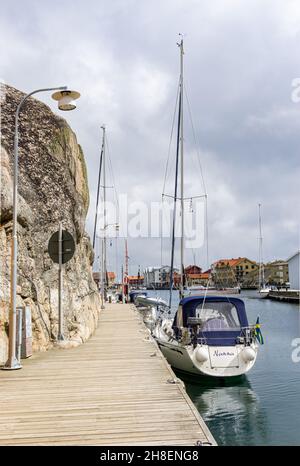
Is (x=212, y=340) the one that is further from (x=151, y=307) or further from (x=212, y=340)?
(x=151, y=307)

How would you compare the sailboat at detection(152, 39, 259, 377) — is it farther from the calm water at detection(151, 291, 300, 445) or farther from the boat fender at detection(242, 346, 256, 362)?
the calm water at detection(151, 291, 300, 445)

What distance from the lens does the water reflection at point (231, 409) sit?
36.9ft

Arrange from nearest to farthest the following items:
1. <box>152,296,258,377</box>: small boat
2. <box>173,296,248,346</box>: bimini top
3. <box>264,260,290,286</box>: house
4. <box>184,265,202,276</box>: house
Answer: <box>152,296,258,377</box>: small boat, <box>173,296,248,346</box>: bimini top, <box>184,265,202,276</box>: house, <box>264,260,290,286</box>: house

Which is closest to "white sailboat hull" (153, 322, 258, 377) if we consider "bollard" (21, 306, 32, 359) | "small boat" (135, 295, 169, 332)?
"bollard" (21, 306, 32, 359)

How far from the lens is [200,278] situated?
597 ft

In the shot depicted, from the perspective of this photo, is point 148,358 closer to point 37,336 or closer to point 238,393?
point 37,336

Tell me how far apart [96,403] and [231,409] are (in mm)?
7543

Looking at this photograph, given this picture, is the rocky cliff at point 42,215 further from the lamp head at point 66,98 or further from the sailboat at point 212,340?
the sailboat at point 212,340

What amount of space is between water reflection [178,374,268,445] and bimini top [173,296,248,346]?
6.60 ft

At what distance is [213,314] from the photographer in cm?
1867

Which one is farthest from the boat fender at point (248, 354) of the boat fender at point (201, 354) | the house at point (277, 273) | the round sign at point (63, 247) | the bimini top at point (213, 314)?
the house at point (277, 273)

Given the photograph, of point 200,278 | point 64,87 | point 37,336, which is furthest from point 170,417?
point 200,278

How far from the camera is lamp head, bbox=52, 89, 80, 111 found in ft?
39.1

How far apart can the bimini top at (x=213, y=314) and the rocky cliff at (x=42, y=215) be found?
Result: 13.7ft
